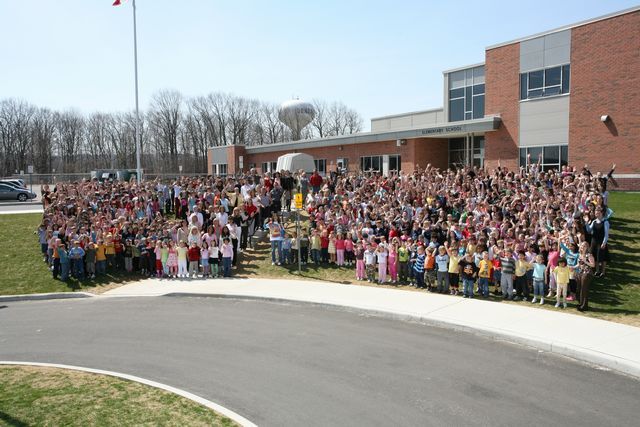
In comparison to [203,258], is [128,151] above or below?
above

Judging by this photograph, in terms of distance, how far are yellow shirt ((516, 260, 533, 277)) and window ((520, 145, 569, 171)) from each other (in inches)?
771

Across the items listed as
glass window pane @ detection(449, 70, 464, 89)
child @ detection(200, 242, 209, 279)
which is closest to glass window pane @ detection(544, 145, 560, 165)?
glass window pane @ detection(449, 70, 464, 89)

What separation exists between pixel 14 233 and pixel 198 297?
13.2m

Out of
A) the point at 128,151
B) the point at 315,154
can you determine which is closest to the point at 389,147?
the point at 315,154

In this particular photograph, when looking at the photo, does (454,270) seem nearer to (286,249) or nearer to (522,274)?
(522,274)

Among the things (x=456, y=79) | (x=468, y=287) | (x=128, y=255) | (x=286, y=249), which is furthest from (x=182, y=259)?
(x=456, y=79)

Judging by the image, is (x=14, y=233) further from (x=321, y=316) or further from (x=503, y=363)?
(x=503, y=363)

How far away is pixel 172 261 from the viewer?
17.1 metres

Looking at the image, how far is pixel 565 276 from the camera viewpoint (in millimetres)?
11836

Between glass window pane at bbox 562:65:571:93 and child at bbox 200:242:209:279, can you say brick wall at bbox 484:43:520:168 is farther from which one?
child at bbox 200:242:209:279

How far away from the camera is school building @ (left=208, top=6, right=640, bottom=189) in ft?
89.6

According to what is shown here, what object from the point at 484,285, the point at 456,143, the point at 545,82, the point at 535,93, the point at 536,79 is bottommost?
the point at 484,285

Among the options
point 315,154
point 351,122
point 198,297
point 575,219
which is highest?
point 351,122

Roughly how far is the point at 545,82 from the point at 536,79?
66cm
